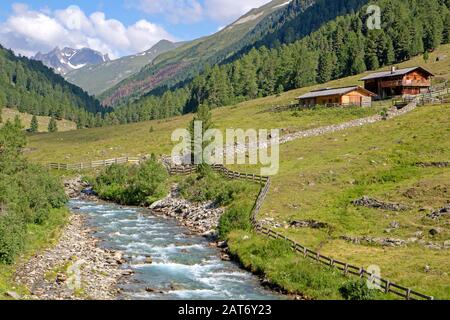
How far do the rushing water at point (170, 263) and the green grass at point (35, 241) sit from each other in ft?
13.2

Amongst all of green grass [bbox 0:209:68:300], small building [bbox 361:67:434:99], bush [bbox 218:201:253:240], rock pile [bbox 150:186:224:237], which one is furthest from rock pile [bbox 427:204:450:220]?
small building [bbox 361:67:434:99]

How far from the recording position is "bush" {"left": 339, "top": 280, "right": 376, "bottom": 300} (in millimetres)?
27016

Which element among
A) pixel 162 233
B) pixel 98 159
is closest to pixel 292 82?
pixel 98 159

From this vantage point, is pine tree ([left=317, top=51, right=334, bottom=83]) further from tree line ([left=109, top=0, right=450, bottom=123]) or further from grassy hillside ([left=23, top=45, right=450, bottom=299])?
grassy hillside ([left=23, top=45, right=450, bottom=299])

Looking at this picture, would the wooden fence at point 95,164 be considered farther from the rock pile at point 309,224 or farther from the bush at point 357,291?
the bush at point 357,291

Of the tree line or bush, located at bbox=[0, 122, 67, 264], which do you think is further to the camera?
the tree line

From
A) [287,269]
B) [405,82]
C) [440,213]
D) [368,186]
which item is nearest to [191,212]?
[368,186]

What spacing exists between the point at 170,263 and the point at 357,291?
1564 centimetres

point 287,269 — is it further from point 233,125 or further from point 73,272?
point 233,125

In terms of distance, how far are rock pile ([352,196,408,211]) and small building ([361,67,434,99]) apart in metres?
62.5

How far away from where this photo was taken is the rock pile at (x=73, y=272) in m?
29.0

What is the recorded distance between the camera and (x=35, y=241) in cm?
3925

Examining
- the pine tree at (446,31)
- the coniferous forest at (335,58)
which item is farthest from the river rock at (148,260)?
the pine tree at (446,31)
